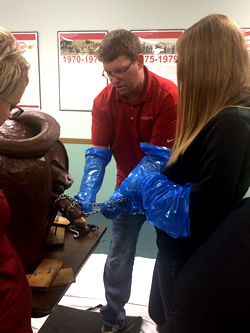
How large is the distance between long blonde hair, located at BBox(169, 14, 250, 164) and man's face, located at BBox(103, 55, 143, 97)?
0.54 meters

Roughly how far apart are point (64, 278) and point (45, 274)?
0.19 ft

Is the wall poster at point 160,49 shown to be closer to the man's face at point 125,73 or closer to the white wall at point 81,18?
the white wall at point 81,18

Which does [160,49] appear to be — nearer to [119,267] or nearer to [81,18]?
[81,18]

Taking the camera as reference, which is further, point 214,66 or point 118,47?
point 118,47

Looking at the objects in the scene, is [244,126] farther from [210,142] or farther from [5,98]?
[5,98]

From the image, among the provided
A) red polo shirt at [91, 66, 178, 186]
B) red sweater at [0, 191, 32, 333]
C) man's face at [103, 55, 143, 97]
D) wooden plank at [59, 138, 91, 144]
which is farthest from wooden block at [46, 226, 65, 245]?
wooden plank at [59, 138, 91, 144]

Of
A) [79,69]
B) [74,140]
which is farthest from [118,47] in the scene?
[74,140]

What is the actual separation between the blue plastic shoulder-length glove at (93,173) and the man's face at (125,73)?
32 centimetres

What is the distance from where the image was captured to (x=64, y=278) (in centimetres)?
95

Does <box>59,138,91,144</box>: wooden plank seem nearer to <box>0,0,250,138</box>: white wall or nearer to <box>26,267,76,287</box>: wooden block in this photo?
<box>0,0,250,138</box>: white wall

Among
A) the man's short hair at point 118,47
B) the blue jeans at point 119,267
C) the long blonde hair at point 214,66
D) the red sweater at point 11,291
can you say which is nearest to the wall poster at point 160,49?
the man's short hair at point 118,47

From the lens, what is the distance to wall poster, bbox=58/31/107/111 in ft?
9.09

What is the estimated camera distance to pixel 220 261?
0.55m

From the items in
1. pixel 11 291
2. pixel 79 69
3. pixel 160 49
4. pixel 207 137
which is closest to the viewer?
pixel 11 291
